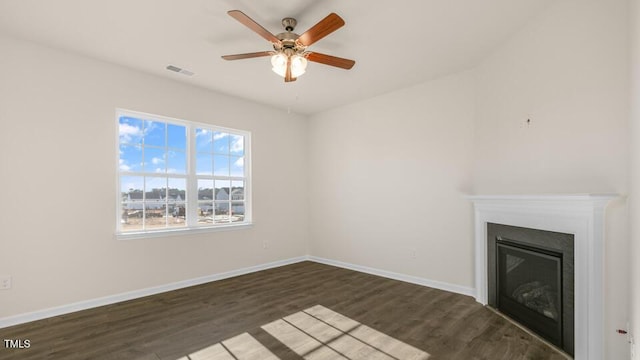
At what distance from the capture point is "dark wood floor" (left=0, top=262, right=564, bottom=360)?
2400 millimetres

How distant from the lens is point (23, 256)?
2.95 meters

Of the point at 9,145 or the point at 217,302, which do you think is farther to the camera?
the point at 217,302

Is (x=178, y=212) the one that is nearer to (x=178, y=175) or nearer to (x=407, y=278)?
(x=178, y=175)

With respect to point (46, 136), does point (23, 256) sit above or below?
below

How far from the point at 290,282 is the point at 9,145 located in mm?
3479

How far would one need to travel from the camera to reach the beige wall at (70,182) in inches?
115

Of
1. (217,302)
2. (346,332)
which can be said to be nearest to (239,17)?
(346,332)

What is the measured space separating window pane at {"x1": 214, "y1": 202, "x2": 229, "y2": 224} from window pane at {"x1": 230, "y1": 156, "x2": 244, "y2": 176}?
0.53 metres

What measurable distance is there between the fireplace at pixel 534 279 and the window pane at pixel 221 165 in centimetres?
375

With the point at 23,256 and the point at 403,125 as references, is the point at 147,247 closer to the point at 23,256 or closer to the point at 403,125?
the point at 23,256

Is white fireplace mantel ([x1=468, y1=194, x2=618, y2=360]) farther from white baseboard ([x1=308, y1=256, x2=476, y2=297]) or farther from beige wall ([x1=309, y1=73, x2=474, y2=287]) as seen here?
white baseboard ([x1=308, y1=256, x2=476, y2=297])

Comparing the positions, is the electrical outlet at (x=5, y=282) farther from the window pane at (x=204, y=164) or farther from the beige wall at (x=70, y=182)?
the window pane at (x=204, y=164)

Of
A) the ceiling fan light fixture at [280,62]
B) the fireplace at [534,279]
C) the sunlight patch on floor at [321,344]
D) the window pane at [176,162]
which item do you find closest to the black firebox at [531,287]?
Result: the fireplace at [534,279]

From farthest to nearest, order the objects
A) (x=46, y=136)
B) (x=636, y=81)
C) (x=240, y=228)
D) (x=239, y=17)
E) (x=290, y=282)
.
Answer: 1. (x=240, y=228)
2. (x=290, y=282)
3. (x=46, y=136)
4. (x=239, y=17)
5. (x=636, y=81)
